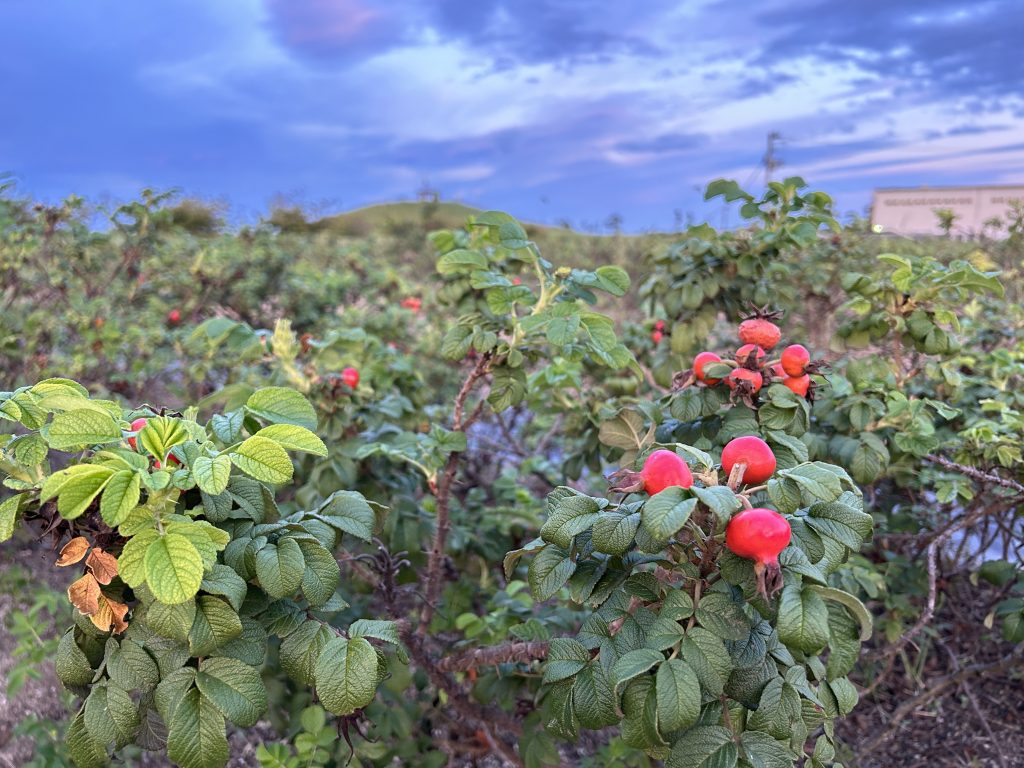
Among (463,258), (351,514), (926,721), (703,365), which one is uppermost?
(463,258)

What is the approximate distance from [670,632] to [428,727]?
152 cm

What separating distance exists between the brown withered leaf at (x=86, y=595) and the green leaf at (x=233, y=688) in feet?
0.55

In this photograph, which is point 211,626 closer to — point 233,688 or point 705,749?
point 233,688

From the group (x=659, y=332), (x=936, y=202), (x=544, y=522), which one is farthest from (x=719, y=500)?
(x=936, y=202)

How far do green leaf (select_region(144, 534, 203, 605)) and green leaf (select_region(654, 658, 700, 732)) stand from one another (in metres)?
0.58

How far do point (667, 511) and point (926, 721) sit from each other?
213 cm

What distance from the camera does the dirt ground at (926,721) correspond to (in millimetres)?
2242

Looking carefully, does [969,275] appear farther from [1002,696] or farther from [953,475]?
[1002,696]

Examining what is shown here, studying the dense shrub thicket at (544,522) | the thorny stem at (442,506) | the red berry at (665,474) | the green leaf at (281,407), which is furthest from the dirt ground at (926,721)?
the green leaf at (281,407)

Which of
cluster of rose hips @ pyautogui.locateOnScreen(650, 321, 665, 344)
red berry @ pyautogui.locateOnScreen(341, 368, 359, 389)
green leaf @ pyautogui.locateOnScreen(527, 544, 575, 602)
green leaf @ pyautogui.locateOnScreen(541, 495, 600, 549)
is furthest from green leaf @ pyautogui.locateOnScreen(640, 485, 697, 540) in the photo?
cluster of rose hips @ pyautogui.locateOnScreen(650, 321, 665, 344)

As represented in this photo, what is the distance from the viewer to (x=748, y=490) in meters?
Result: 1.00

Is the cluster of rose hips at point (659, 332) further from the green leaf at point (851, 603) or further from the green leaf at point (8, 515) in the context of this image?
the green leaf at point (8, 515)

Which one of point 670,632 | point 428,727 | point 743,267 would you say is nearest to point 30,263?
point 428,727

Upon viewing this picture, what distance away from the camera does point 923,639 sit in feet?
8.25
